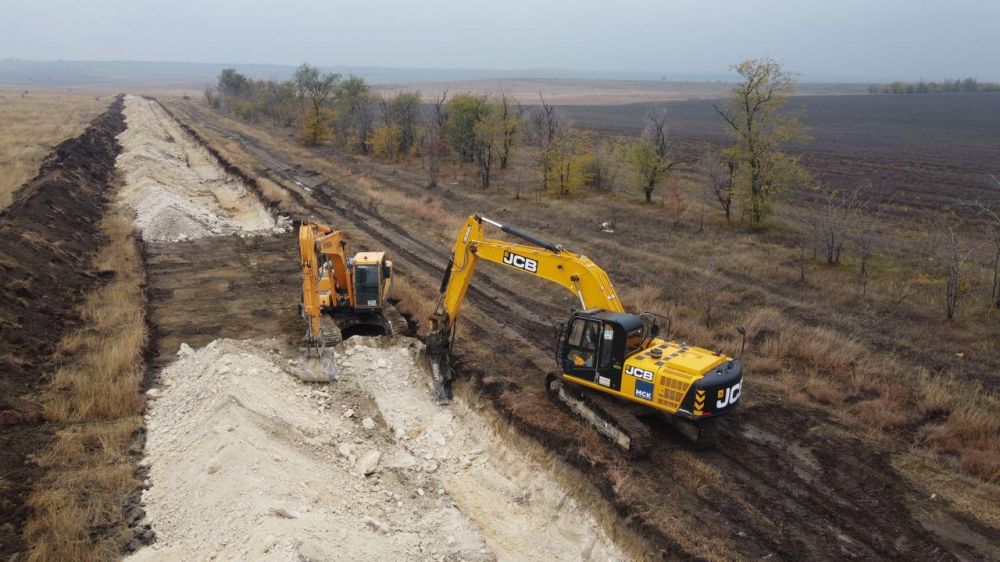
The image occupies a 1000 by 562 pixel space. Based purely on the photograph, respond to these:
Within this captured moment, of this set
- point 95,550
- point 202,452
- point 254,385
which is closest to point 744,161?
point 254,385

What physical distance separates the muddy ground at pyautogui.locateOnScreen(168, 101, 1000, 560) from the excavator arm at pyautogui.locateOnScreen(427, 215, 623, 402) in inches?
38.8

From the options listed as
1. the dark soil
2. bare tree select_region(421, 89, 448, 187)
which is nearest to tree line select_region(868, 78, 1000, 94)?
bare tree select_region(421, 89, 448, 187)

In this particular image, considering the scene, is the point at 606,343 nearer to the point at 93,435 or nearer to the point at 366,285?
the point at 366,285

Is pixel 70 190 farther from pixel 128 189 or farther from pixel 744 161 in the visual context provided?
pixel 744 161

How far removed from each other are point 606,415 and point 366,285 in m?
8.82

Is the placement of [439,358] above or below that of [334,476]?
above

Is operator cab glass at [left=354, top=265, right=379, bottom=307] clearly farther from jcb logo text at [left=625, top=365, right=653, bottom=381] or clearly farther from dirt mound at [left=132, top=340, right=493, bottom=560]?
jcb logo text at [left=625, top=365, right=653, bottom=381]

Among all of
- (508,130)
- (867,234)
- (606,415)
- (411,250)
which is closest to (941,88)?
(508,130)

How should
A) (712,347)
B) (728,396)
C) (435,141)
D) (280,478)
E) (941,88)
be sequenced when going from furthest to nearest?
(941,88) < (435,141) < (712,347) < (728,396) < (280,478)

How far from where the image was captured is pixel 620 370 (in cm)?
1368

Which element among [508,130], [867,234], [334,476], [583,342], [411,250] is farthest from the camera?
[508,130]

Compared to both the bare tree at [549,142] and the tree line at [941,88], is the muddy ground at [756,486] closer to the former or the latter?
the bare tree at [549,142]

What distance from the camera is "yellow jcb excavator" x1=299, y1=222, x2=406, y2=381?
17.1 m

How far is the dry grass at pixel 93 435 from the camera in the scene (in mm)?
10820
